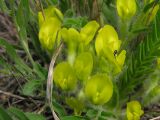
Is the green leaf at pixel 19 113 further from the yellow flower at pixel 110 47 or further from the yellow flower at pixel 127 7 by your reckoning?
the yellow flower at pixel 127 7

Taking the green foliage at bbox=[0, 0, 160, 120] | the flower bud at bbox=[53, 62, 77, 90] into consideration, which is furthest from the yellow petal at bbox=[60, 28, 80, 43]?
the flower bud at bbox=[53, 62, 77, 90]

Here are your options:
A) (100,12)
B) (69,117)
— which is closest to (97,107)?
(69,117)

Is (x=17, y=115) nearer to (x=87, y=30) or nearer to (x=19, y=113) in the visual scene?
(x=19, y=113)

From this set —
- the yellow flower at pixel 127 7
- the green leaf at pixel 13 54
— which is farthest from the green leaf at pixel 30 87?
the yellow flower at pixel 127 7

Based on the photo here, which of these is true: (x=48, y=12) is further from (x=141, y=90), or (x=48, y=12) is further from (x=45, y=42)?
(x=141, y=90)

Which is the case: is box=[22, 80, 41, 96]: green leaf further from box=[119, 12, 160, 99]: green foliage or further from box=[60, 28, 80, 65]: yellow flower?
box=[119, 12, 160, 99]: green foliage

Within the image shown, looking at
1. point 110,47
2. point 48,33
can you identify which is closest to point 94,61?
point 110,47
